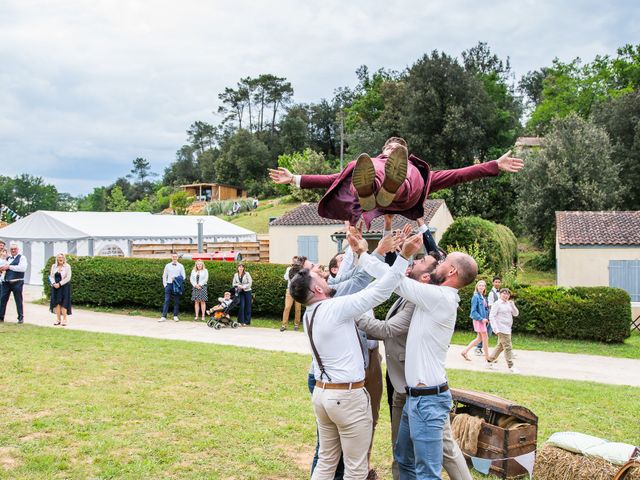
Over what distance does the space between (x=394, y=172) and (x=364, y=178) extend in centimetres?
22

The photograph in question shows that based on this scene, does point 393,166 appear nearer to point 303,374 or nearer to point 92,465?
point 92,465

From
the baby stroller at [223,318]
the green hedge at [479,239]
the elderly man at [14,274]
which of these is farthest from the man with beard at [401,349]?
the green hedge at [479,239]

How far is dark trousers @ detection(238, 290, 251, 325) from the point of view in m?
16.3

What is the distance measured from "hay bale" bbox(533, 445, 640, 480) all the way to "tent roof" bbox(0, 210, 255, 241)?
21.2 metres

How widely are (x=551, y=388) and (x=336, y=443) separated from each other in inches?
244

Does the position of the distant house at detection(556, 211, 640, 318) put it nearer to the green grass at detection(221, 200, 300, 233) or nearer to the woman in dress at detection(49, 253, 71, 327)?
the woman in dress at detection(49, 253, 71, 327)

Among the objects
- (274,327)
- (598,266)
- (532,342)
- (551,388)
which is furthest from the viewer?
(598,266)

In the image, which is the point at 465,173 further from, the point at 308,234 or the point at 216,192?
the point at 216,192

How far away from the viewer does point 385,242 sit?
159 inches

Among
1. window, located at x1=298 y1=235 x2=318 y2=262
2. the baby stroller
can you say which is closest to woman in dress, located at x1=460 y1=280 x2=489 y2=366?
the baby stroller

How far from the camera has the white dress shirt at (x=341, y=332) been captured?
406 cm

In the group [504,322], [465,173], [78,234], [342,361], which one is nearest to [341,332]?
[342,361]

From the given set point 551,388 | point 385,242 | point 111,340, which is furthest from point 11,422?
point 551,388

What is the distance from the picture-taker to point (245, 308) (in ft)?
54.0
